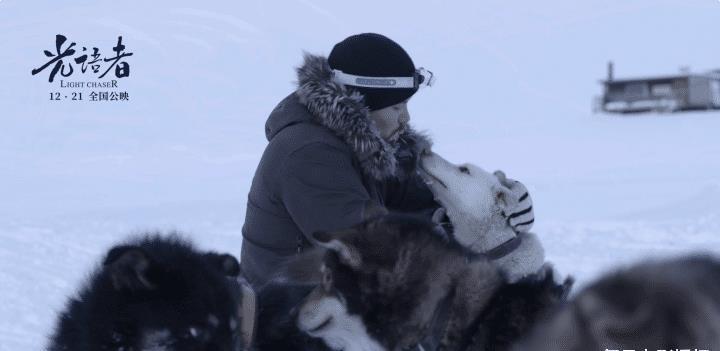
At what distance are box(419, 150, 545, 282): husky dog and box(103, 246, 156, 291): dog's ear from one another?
0.99 meters

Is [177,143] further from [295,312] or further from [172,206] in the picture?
[295,312]

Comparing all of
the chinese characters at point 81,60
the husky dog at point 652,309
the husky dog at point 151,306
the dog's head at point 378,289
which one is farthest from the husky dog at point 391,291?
the chinese characters at point 81,60

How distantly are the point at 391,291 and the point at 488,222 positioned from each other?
522 mm

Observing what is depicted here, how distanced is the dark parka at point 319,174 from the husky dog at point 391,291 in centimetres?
18

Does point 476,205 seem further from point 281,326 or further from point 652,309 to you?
point 652,309

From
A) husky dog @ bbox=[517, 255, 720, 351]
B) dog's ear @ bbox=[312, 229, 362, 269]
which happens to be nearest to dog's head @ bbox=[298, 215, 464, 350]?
dog's ear @ bbox=[312, 229, 362, 269]

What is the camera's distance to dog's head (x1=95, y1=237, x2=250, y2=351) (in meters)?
1.93

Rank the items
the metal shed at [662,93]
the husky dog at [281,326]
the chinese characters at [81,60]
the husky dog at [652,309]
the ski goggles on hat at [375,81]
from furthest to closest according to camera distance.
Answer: the metal shed at [662,93] < the chinese characters at [81,60] < the ski goggles on hat at [375,81] < the husky dog at [281,326] < the husky dog at [652,309]

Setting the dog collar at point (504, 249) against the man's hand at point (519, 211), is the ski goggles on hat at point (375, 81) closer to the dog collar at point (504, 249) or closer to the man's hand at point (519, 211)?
the man's hand at point (519, 211)

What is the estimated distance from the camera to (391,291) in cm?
220

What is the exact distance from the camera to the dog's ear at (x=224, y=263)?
214cm

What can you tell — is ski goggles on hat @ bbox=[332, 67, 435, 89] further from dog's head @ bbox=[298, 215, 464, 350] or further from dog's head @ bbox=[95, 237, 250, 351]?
dog's head @ bbox=[95, 237, 250, 351]

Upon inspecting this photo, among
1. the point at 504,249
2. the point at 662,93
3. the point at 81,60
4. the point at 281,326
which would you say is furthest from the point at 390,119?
the point at 662,93

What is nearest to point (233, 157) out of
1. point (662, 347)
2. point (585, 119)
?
point (585, 119)
